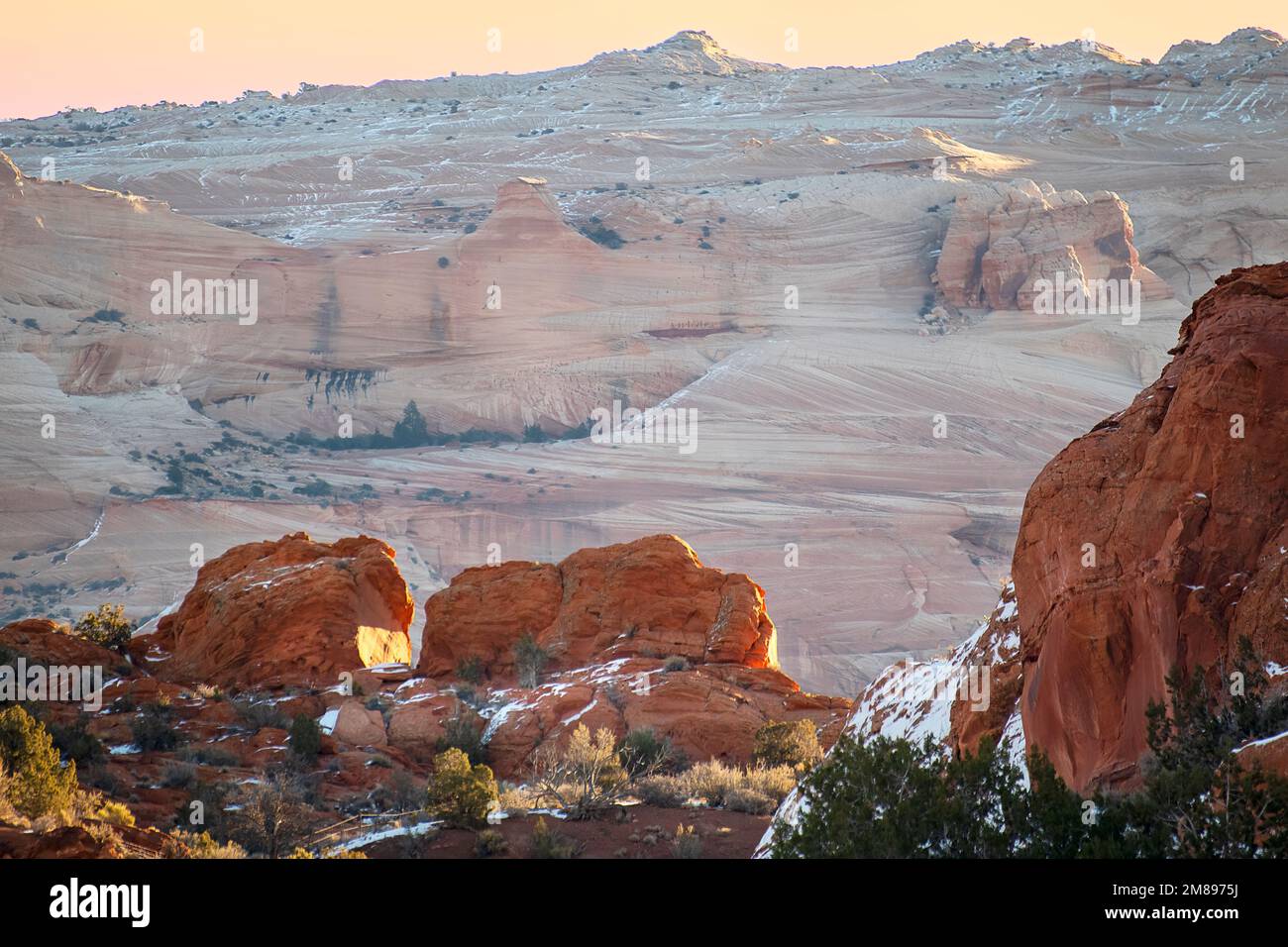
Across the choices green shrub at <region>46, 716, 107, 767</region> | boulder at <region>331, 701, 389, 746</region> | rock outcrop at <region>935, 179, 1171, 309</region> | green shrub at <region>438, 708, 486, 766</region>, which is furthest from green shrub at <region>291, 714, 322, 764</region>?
rock outcrop at <region>935, 179, 1171, 309</region>

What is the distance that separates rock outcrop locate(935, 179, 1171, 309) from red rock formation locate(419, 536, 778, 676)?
57.8m

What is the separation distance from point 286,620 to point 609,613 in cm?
545

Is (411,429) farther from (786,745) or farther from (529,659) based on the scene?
(786,745)

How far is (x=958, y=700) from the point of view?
9.91 m

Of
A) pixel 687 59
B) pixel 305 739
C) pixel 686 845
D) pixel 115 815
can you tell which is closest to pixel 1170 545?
pixel 686 845

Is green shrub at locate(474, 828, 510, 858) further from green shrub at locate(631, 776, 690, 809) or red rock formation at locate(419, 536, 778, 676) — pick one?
red rock formation at locate(419, 536, 778, 676)

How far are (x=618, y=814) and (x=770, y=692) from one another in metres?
6.95

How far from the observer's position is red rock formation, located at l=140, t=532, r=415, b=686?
20.8 m

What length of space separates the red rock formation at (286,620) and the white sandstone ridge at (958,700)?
37.5 feet

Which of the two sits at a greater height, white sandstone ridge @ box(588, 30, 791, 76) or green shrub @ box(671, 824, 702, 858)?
white sandstone ridge @ box(588, 30, 791, 76)

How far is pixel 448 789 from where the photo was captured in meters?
11.7

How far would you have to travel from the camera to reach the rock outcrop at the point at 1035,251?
74750mm

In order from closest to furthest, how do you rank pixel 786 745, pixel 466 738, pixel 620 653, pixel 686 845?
pixel 686 845
pixel 786 745
pixel 466 738
pixel 620 653

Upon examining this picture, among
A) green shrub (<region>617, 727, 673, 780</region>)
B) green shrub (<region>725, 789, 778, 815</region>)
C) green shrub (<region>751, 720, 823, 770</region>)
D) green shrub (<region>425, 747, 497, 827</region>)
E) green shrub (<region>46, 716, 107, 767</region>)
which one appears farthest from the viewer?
green shrub (<region>617, 727, 673, 780</region>)
